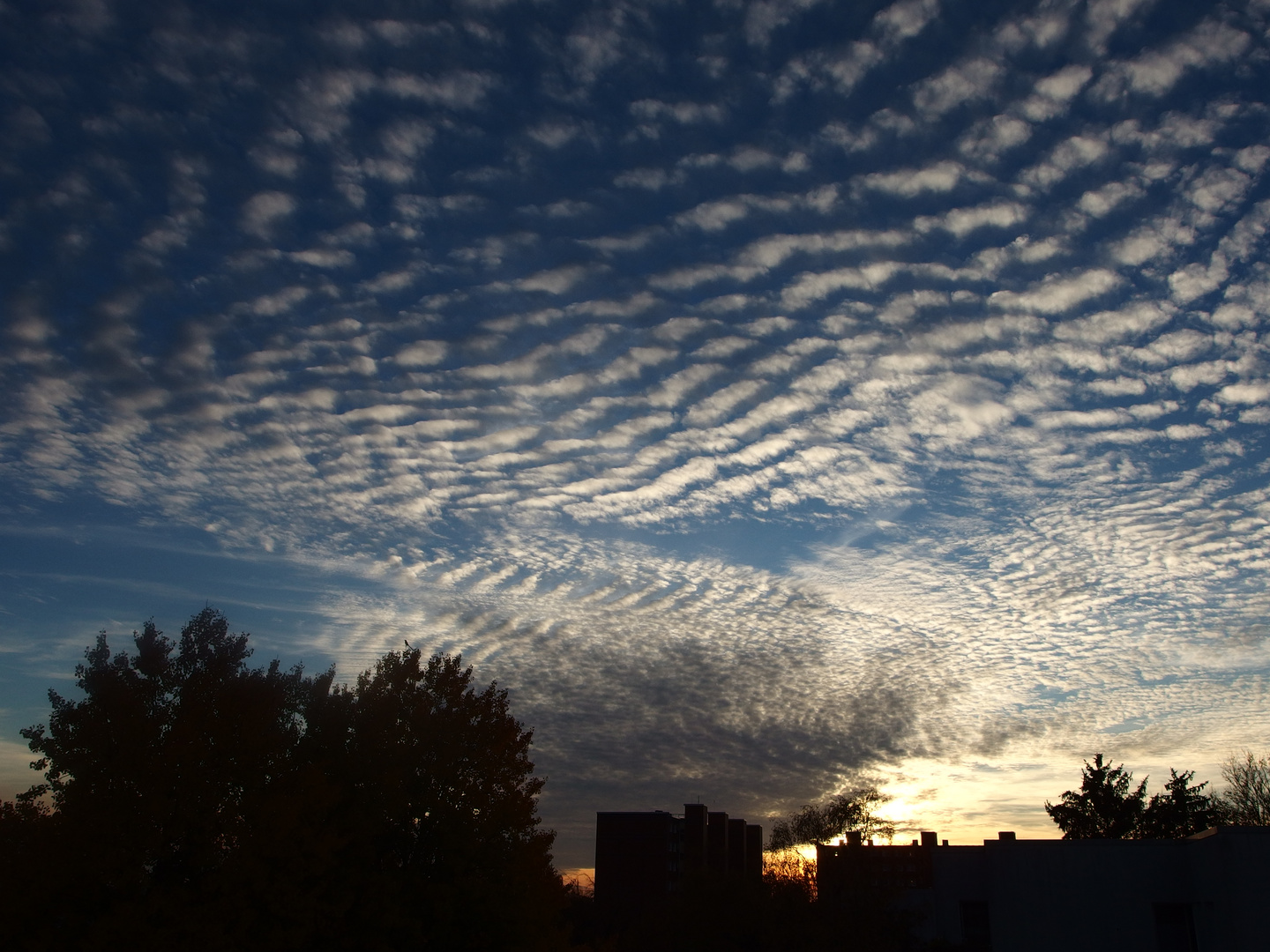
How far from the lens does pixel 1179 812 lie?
7012cm

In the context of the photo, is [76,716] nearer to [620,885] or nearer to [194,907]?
[194,907]

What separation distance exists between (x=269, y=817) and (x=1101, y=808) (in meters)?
75.1

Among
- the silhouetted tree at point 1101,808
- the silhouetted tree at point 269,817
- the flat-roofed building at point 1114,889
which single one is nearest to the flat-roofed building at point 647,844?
the silhouetted tree at point 1101,808

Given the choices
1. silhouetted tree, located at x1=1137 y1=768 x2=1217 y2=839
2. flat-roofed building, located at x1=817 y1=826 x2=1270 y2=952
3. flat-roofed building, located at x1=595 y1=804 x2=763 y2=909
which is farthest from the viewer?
flat-roofed building, located at x1=595 y1=804 x2=763 y2=909

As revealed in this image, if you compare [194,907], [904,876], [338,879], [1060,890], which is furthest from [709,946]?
[194,907]

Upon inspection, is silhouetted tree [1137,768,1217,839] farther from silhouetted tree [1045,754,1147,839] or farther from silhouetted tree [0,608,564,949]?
silhouetted tree [0,608,564,949]

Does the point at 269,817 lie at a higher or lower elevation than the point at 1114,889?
higher

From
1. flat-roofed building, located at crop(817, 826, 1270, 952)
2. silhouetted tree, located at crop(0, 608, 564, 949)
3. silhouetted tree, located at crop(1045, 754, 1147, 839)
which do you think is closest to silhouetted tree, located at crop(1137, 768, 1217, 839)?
silhouetted tree, located at crop(1045, 754, 1147, 839)

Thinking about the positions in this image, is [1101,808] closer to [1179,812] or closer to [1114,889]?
[1179,812]

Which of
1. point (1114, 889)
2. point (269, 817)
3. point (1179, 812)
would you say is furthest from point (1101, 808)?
point (269, 817)

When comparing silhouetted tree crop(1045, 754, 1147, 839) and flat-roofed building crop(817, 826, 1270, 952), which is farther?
silhouetted tree crop(1045, 754, 1147, 839)

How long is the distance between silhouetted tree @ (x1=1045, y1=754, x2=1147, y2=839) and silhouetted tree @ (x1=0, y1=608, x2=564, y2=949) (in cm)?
6619

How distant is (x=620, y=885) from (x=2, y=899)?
88598 millimetres

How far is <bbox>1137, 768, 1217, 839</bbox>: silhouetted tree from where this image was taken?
6938 cm
